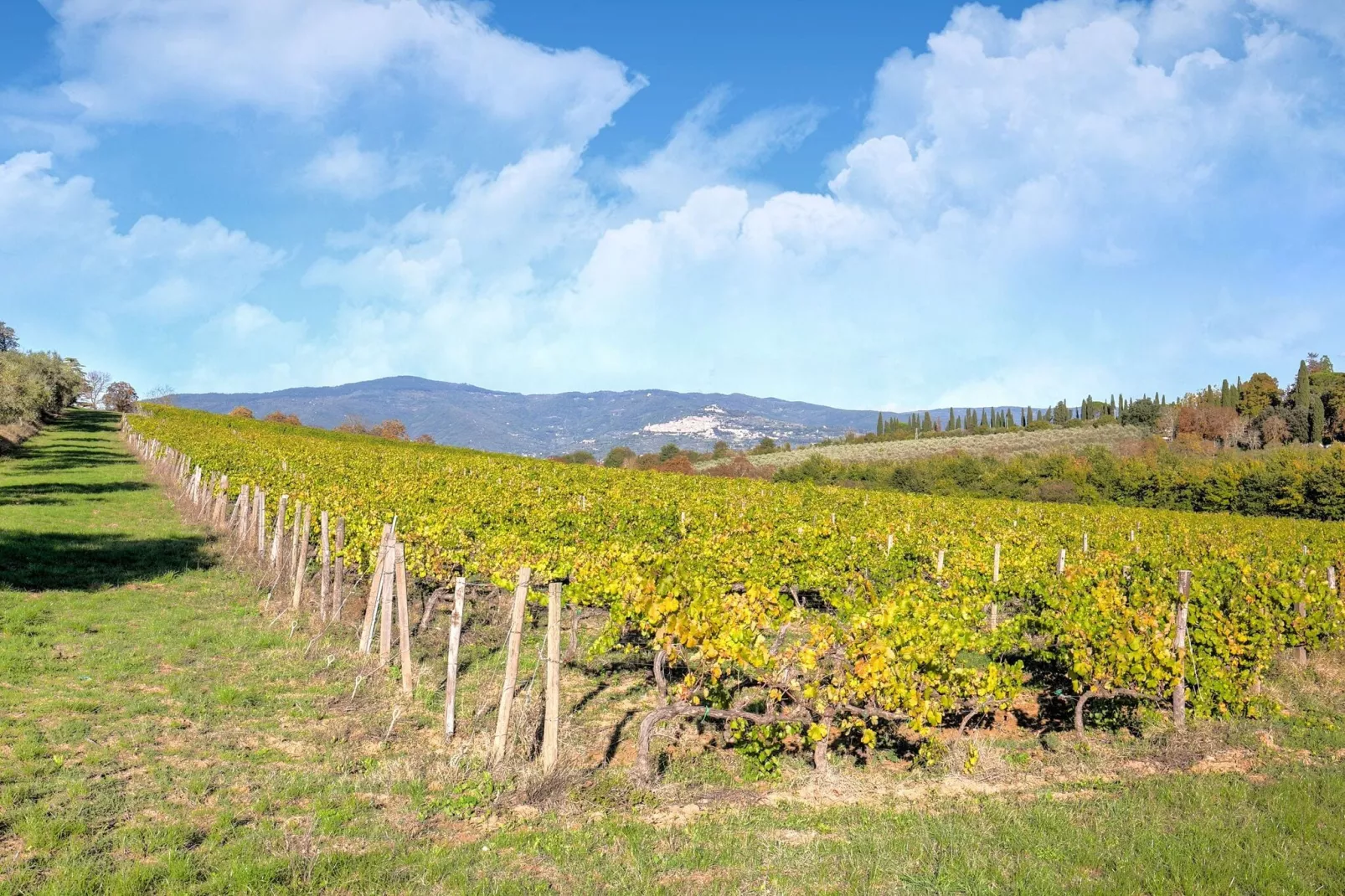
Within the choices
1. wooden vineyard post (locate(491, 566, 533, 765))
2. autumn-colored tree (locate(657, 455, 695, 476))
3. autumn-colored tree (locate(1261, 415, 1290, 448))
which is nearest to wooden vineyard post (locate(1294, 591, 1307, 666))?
wooden vineyard post (locate(491, 566, 533, 765))

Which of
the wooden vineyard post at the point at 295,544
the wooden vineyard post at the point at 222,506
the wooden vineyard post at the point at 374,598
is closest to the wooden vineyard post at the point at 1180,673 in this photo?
the wooden vineyard post at the point at 374,598

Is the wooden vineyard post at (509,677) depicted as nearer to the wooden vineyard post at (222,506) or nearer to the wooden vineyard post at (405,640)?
the wooden vineyard post at (405,640)

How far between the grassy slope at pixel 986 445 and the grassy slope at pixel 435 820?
7635 cm

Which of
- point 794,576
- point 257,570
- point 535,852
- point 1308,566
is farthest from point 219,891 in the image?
point 1308,566

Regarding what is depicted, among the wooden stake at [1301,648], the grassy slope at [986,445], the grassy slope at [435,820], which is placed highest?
the grassy slope at [986,445]

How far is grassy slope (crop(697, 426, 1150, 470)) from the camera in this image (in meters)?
86.0

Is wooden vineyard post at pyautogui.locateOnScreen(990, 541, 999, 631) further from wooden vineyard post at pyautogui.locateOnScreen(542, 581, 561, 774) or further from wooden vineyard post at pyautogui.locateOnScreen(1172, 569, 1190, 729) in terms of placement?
wooden vineyard post at pyautogui.locateOnScreen(542, 581, 561, 774)

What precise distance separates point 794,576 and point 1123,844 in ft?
28.2

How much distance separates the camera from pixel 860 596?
51.1 ft

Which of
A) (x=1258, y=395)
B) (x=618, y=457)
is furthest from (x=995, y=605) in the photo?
(x=1258, y=395)

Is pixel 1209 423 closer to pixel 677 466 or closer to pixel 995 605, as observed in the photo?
pixel 677 466

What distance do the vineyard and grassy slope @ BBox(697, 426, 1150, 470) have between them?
6390 centimetres

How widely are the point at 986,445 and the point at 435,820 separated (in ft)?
309

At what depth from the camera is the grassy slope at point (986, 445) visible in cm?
8604
